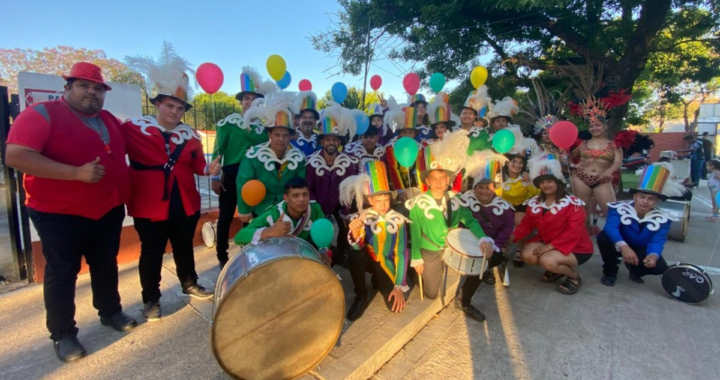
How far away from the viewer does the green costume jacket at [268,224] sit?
279 cm

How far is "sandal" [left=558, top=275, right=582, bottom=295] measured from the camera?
12.7 feet

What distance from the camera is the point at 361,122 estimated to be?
195 inches

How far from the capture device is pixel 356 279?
131 inches

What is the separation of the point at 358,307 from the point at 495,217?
1886mm

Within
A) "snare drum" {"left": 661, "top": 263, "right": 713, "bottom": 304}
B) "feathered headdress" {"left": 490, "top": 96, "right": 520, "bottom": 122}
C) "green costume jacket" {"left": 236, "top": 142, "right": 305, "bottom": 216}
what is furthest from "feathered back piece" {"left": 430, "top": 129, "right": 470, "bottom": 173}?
"snare drum" {"left": 661, "top": 263, "right": 713, "bottom": 304}

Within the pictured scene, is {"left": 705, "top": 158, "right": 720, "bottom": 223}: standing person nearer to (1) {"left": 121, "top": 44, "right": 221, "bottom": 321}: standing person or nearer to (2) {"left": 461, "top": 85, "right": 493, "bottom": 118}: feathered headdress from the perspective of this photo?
(2) {"left": 461, "top": 85, "right": 493, "bottom": 118}: feathered headdress

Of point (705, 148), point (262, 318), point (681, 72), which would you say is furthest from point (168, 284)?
point (705, 148)

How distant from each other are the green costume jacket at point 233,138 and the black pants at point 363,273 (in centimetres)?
194

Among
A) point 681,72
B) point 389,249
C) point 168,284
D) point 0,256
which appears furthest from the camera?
point 681,72

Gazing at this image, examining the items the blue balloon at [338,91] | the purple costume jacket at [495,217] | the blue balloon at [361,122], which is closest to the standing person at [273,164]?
the blue balloon at [361,122]

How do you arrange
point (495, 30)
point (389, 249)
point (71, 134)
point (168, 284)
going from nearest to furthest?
1. point (71, 134)
2. point (389, 249)
3. point (168, 284)
4. point (495, 30)

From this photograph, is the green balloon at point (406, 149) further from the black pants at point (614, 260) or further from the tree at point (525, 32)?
the tree at point (525, 32)

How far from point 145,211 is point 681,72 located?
57.4 ft

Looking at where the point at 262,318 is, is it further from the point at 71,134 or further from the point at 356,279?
the point at 71,134
